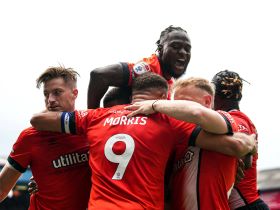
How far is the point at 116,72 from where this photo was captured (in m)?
4.80

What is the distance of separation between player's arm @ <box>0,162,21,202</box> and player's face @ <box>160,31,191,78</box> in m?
1.91

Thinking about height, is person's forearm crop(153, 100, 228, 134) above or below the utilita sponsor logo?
above

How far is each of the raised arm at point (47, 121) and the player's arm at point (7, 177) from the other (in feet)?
2.22

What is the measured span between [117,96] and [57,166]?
3.93 feet

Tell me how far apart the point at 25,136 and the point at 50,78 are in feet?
1.93

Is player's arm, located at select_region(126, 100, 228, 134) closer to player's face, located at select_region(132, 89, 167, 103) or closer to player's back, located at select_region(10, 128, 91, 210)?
player's face, located at select_region(132, 89, 167, 103)

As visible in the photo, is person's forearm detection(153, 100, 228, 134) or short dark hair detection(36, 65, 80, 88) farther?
short dark hair detection(36, 65, 80, 88)

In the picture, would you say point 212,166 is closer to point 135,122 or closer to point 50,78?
point 135,122

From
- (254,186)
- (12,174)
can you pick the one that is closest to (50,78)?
(12,174)

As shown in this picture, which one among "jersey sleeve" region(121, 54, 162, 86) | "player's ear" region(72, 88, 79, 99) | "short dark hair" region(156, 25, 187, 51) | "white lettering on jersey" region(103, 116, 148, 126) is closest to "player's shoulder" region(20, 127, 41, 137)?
"player's ear" region(72, 88, 79, 99)

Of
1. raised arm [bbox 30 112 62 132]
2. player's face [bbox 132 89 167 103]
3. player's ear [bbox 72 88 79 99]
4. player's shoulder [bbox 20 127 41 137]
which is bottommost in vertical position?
player's shoulder [bbox 20 127 41 137]

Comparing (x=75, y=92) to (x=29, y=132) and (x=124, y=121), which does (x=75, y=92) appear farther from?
(x=124, y=121)

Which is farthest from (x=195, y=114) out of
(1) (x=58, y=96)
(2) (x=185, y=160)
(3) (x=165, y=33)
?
(3) (x=165, y=33)

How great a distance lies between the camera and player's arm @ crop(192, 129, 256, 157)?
3400 millimetres
